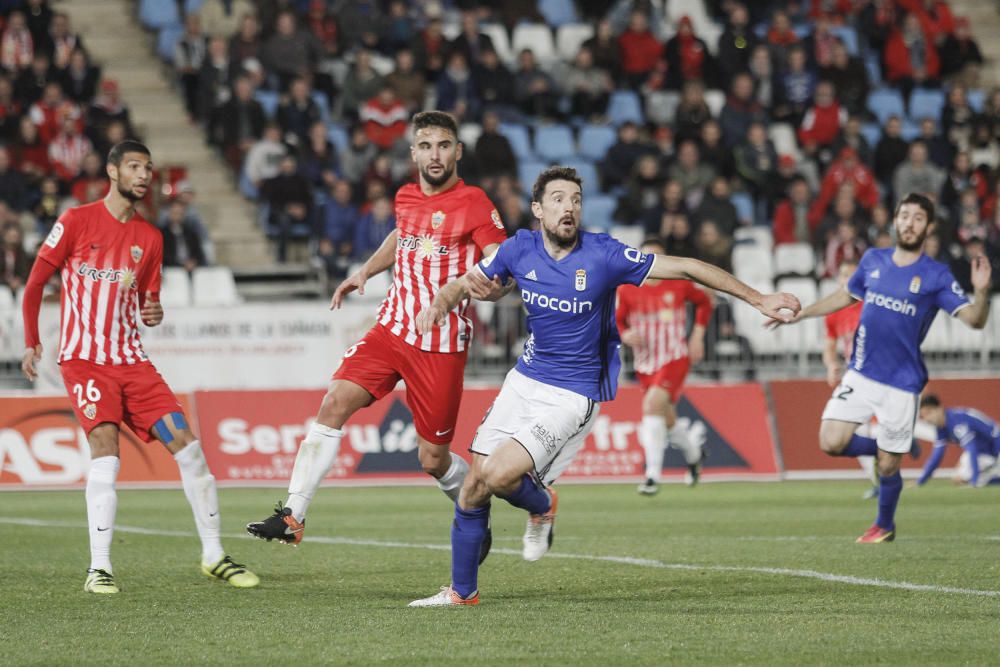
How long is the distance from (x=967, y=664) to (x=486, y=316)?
14274 mm

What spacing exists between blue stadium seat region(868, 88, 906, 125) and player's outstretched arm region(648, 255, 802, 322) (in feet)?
64.2

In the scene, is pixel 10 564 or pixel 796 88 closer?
pixel 10 564

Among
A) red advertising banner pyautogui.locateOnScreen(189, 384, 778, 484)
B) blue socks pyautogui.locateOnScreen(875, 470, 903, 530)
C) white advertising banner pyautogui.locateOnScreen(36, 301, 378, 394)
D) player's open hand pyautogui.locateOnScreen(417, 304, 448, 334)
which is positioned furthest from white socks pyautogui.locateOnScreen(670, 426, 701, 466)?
player's open hand pyautogui.locateOnScreen(417, 304, 448, 334)

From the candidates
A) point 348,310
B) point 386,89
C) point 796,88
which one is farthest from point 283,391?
point 796,88

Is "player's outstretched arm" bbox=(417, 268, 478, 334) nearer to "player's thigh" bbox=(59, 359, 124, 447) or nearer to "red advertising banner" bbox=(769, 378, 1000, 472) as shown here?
"player's thigh" bbox=(59, 359, 124, 447)

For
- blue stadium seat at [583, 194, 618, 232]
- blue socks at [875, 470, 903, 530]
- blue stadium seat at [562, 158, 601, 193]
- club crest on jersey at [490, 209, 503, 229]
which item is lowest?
blue socks at [875, 470, 903, 530]

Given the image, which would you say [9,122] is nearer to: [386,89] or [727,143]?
[386,89]

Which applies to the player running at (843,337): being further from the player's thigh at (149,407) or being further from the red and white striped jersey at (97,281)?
the red and white striped jersey at (97,281)

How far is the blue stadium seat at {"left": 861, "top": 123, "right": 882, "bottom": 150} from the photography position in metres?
25.7

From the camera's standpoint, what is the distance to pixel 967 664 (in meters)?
6.34

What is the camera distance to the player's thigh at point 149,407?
9.23 metres

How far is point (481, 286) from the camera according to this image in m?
8.49

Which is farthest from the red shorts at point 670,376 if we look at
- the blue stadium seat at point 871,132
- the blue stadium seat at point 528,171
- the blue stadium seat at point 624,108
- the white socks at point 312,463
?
the blue stadium seat at point 871,132

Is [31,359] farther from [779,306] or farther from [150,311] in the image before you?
[779,306]
